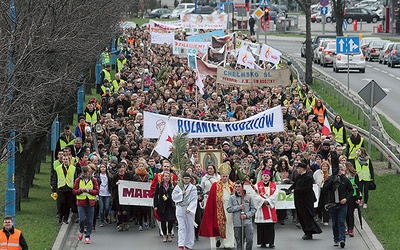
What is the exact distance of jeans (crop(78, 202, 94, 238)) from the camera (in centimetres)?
2158

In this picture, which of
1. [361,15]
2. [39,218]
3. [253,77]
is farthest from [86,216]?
[361,15]

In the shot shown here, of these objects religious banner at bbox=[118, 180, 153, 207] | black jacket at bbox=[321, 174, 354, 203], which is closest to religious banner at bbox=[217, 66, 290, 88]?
religious banner at bbox=[118, 180, 153, 207]

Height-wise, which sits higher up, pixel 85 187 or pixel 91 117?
pixel 91 117

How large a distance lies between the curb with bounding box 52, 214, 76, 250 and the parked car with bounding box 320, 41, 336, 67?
35683 millimetres

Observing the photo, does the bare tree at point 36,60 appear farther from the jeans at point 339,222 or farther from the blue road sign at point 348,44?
the blue road sign at point 348,44

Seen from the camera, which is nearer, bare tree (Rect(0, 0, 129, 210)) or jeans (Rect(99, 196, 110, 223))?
bare tree (Rect(0, 0, 129, 210))

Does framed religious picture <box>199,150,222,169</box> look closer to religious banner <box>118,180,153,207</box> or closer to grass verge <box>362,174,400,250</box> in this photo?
religious banner <box>118,180,153,207</box>

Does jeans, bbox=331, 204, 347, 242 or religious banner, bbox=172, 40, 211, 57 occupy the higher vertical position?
religious banner, bbox=172, 40, 211, 57

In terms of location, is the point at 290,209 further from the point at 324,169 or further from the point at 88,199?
the point at 88,199

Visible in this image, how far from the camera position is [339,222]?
20.8 meters

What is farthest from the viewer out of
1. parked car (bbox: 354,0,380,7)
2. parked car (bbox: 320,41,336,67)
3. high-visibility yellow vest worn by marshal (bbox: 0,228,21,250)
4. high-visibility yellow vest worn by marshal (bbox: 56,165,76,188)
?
parked car (bbox: 354,0,380,7)

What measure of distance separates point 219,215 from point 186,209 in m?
0.61

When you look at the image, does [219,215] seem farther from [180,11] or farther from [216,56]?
[180,11]

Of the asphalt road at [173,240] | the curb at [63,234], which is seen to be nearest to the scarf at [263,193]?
the asphalt road at [173,240]
